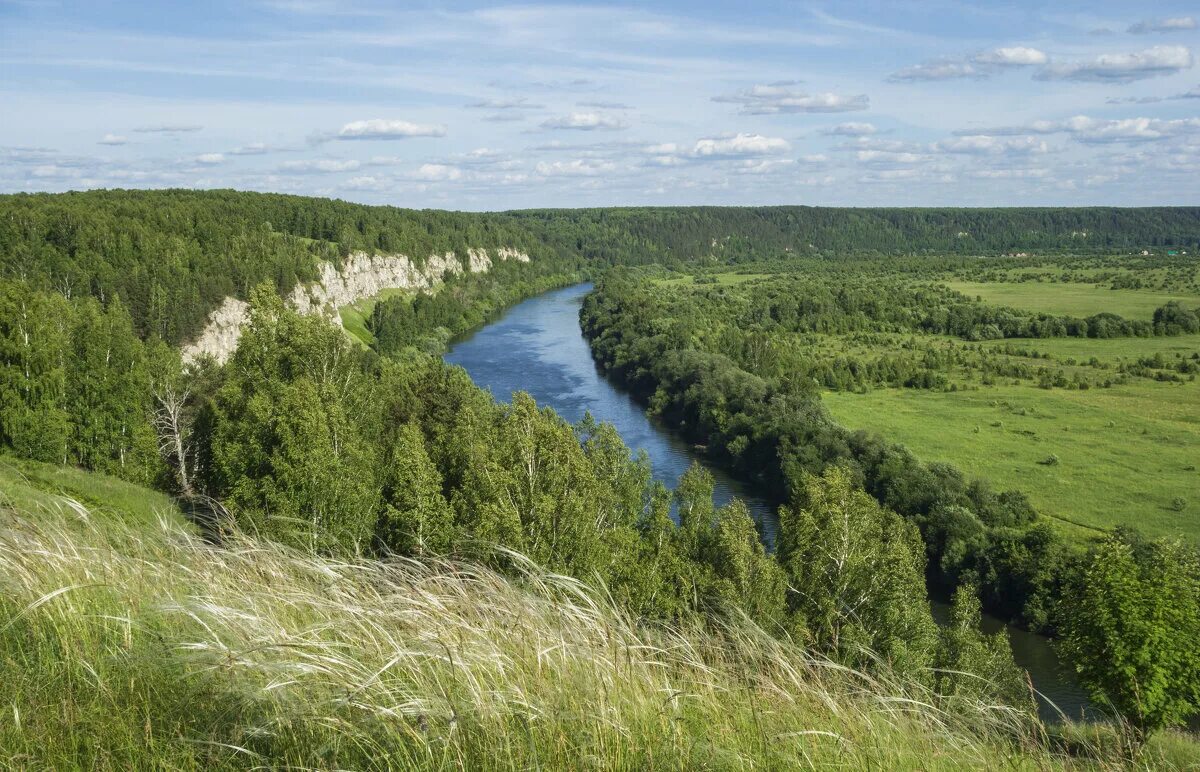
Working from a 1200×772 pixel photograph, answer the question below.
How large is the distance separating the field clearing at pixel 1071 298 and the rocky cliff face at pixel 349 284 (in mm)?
78700

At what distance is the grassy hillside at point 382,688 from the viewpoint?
3025 mm

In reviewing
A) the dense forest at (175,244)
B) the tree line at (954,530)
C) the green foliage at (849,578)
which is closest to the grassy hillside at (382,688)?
the tree line at (954,530)

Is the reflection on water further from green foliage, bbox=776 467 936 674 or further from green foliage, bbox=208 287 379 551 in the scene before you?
green foliage, bbox=208 287 379 551

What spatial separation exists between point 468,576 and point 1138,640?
55.9ft

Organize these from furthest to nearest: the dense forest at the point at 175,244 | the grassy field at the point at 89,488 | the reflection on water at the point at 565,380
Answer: the dense forest at the point at 175,244, the reflection on water at the point at 565,380, the grassy field at the point at 89,488

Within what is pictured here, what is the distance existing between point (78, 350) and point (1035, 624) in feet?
113

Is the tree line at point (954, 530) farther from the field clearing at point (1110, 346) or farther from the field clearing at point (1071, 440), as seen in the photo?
the field clearing at point (1110, 346)

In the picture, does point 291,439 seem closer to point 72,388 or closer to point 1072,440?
point 72,388

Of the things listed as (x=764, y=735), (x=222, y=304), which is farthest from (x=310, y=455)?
(x=222, y=304)

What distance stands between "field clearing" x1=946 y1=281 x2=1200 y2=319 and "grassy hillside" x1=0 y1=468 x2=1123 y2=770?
116 m

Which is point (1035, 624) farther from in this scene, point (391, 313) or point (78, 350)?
point (391, 313)

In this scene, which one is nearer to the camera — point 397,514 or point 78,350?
point 397,514

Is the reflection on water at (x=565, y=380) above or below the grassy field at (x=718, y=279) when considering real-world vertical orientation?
below

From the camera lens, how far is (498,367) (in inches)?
2805
